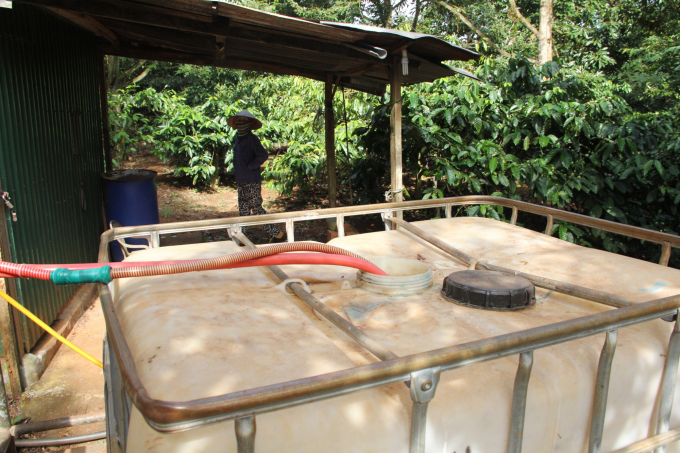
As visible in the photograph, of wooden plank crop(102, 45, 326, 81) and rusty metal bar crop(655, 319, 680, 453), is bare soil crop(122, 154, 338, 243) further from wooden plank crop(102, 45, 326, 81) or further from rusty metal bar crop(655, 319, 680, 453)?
rusty metal bar crop(655, 319, 680, 453)

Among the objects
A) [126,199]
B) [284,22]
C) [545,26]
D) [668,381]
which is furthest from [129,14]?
[545,26]

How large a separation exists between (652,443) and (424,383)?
3.23 ft

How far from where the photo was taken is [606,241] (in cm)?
649

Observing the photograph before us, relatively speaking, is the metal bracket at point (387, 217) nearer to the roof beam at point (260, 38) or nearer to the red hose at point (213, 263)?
the red hose at point (213, 263)

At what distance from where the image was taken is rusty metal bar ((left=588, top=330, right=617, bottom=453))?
4.87 feet

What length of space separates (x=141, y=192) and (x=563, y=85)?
6.11 metres

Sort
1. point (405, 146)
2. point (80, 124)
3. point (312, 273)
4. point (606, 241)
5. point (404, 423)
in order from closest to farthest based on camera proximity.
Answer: point (404, 423), point (312, 273), point (80, 124), point (606, 241), point (405, 146)

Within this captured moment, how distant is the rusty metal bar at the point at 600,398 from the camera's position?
4.87 ft

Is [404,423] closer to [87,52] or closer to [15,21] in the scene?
[15,21]

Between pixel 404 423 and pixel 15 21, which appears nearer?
pixel 404 423

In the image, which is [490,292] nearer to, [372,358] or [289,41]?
[372,358]

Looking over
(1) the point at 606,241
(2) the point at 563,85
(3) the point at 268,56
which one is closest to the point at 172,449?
(3) the point at 268,56

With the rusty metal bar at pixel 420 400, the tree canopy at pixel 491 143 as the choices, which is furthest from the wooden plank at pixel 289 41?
the rusty metal bar at pixel 420 400

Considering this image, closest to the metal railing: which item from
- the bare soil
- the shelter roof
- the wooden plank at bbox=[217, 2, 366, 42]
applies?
the wooden plank at bbox=[217, 2, 366, 42]
